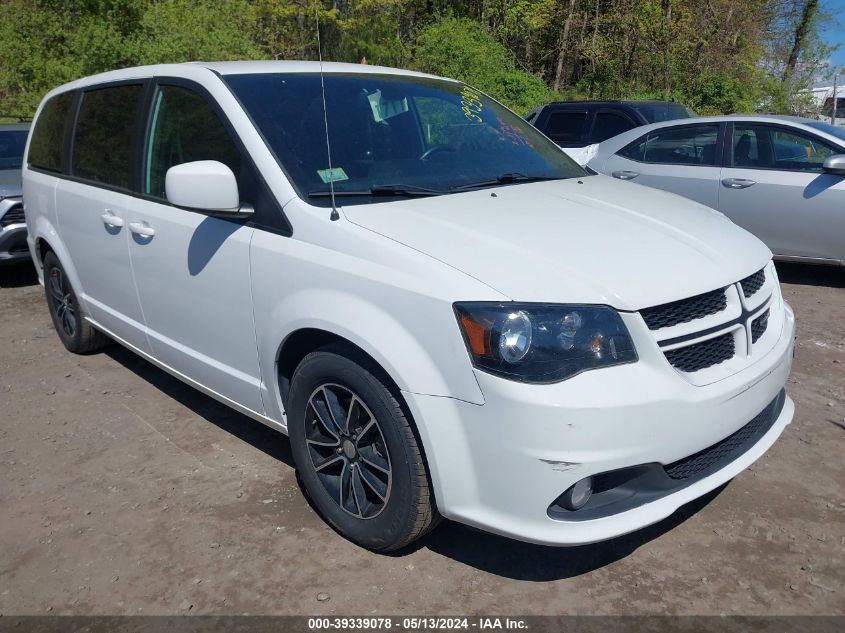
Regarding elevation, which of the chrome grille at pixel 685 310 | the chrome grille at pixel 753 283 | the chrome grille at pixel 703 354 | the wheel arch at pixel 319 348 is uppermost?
the chrome grille at pixel 685 310

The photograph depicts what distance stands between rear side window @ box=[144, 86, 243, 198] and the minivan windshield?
18 cm

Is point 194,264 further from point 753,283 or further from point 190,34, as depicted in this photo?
point 190,34

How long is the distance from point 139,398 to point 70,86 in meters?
2.07

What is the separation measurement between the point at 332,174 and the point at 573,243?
1.02 meters

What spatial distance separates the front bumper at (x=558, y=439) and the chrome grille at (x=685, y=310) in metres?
0.16

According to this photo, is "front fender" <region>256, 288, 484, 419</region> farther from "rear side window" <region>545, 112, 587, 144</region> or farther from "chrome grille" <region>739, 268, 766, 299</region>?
"rear side window" <region>545, 112, 587, 144</region>

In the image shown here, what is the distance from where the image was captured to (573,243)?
266 cm

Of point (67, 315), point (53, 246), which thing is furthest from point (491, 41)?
point (53, 246)

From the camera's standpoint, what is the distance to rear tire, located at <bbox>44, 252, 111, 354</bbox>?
16.5 ft

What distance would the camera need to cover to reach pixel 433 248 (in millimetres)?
2525

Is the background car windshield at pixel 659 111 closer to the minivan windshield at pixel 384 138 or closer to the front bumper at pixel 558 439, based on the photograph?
the minivan windshield at pixel 384 138

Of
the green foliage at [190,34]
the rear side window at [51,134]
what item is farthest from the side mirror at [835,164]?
the green foliage at [190,34]

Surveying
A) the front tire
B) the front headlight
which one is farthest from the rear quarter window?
the front headlight

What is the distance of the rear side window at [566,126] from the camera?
1015 cm
